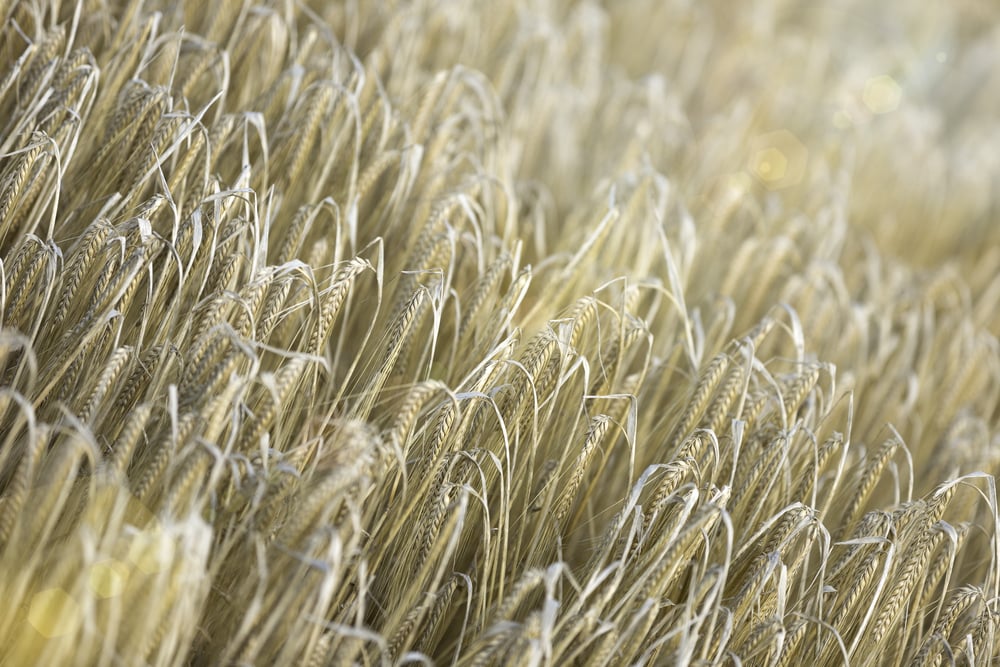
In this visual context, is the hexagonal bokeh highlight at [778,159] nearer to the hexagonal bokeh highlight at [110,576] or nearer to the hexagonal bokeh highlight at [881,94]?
the hexagonal bokeh highlight at [881,94]

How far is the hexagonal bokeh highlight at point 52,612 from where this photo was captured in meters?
0.91

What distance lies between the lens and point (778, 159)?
2.48 metres

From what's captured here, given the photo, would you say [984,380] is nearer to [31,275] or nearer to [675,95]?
[675,95]

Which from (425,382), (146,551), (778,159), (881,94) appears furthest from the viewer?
(881,94)

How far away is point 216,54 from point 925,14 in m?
2.96

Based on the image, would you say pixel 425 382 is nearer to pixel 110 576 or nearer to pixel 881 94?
pixel 110 576

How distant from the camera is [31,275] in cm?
117

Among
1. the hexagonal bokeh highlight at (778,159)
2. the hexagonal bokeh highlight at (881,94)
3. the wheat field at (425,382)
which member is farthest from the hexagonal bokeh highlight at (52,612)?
the hexagonal bokeh highlight at (881,94)

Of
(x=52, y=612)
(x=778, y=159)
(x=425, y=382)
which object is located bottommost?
(x=52, y=612)

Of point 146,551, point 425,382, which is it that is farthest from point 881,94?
point 146,551

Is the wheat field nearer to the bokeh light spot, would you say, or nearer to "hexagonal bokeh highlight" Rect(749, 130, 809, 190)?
the bokeh light spot

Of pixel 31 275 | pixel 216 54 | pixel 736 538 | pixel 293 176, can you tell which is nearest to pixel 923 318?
pixel 736 538

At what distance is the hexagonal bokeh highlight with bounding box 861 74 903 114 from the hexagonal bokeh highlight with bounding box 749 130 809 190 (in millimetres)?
491

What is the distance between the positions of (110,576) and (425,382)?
1.33 feet
